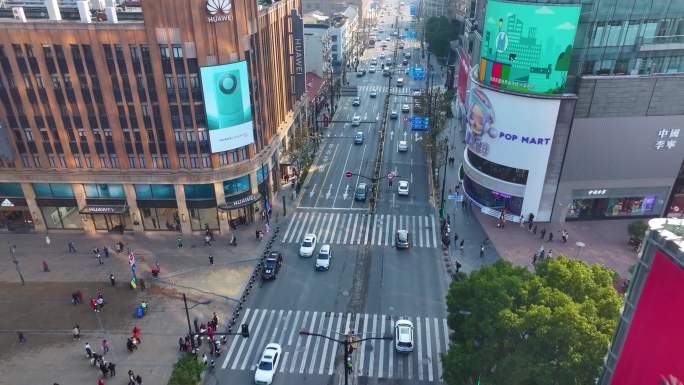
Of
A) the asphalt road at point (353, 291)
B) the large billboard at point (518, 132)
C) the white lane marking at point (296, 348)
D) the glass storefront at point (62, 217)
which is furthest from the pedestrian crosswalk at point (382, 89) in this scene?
the white lane marking at point (296, 348)

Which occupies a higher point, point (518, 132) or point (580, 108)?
point (580, 108)

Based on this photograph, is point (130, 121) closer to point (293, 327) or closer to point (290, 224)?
point (290, 224)

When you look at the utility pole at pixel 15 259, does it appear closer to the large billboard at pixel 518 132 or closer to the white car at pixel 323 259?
the white car at pixel 323 259

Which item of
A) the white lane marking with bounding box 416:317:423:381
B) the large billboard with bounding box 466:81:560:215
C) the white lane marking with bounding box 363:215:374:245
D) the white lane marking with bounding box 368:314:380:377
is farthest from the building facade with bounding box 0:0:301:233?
the large billboard with bounding box 466:81:560:215

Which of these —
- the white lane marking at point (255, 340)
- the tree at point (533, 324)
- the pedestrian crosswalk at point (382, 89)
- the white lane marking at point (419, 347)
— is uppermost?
the tree at point (533, 324)

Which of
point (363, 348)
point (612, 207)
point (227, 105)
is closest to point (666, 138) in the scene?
point (612, 207)

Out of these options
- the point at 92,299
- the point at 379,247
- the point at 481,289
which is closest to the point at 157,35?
the point at 92,299

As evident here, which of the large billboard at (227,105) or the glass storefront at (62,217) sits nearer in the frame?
the large billboard at (227,105)
